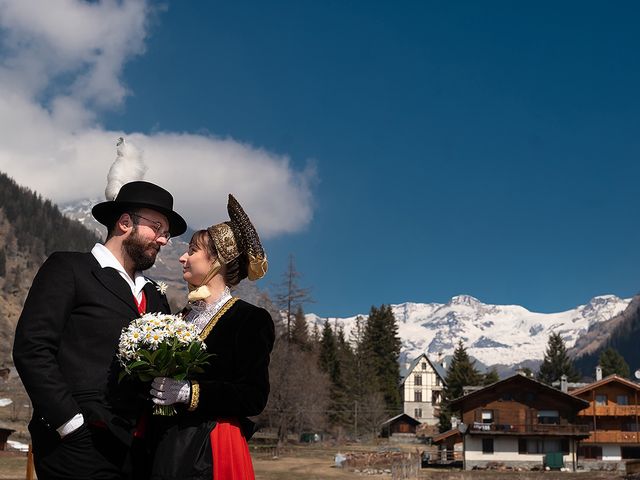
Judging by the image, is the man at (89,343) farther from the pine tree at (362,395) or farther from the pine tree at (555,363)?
the pine tree at (555,363)

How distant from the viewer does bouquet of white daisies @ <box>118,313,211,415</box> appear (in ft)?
15.3

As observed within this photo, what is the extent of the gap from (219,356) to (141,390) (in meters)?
0.58

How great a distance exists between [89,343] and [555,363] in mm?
107488

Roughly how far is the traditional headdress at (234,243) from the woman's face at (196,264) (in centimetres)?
4

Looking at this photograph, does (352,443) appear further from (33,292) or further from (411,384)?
(33,292)

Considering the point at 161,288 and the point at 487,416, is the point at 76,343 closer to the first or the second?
the point at 161,288

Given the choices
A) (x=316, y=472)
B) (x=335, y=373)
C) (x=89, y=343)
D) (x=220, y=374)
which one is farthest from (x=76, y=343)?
(x=335, y=373)

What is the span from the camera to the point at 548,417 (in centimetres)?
5562

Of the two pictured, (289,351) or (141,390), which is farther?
(289,351)

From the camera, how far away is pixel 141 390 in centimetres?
493

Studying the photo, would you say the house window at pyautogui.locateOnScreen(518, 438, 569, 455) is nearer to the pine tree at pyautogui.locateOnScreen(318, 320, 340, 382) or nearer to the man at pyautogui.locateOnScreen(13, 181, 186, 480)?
the pine tree at pyautogui.locateOnScreen(318, 320, 340, 382)

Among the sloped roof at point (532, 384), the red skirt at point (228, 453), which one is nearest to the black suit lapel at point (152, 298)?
the red skirt at point (228, 453)

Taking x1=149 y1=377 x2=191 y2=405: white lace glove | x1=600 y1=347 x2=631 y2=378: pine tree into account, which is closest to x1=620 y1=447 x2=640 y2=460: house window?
x1=600 y1=347 x2=631 y2=378: pine tree

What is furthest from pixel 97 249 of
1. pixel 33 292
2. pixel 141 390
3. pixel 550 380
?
pixel 550 380
